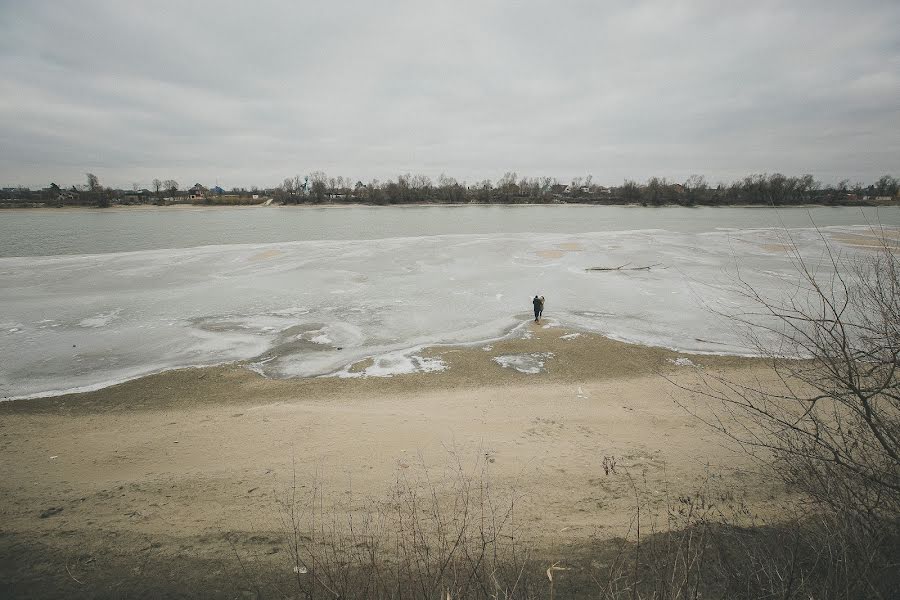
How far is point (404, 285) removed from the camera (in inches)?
690

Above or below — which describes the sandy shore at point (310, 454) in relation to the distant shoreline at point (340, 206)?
below

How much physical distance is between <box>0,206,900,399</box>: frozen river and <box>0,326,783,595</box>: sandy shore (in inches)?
54.9

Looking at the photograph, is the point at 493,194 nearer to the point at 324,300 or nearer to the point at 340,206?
the point at 340,206

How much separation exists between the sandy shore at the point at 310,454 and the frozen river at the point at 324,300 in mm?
1394

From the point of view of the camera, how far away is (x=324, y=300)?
15.3m

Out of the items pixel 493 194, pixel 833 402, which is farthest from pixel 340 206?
pixel 833 402

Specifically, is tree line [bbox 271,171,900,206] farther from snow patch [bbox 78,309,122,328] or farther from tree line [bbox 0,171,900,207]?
snow patch [bbox 78,309,122,328]

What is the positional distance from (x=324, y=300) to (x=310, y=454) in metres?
9.50

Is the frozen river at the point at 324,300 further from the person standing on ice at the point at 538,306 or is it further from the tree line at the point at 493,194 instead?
the tree line at the point at 493,194

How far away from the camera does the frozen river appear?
10.5 meters

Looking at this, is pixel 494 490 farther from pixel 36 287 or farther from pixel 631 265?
pixel 36 287

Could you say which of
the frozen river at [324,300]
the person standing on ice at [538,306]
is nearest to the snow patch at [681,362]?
the frozen river at [324,300]

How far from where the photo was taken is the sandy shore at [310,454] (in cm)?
471

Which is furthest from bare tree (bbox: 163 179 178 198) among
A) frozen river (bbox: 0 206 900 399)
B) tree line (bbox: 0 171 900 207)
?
frozen river (bbox: 0 206 900 399)
